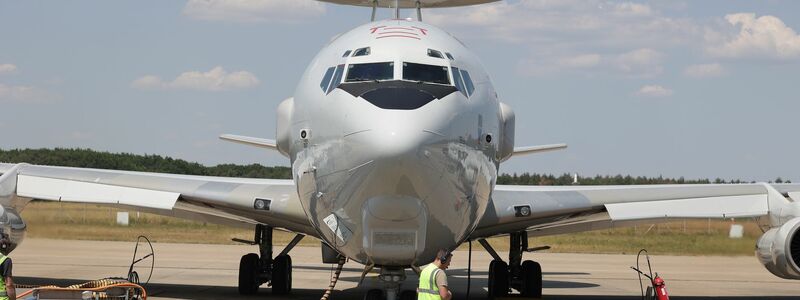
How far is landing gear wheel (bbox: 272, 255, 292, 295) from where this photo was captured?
65.5ft

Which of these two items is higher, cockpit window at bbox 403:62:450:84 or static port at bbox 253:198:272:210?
cockpit window at bbox 403:62:450:84

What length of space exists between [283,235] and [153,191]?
999 inches

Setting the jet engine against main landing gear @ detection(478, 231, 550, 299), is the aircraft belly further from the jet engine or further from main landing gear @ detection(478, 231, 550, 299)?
the jet engine


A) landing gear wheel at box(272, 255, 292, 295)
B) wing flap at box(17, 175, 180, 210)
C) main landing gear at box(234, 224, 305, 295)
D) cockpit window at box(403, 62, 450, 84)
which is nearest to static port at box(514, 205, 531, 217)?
cockpit window at box(403, 62, 450, 84)

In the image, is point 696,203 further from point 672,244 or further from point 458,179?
point 672,244

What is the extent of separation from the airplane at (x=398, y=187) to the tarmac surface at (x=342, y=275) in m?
2.04

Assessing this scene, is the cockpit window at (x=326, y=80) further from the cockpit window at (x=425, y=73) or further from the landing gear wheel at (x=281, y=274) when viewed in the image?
the landing gear wheel at (x=281, y=274)

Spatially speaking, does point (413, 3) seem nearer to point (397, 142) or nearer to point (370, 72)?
point (370, 72)

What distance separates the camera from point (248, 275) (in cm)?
1977

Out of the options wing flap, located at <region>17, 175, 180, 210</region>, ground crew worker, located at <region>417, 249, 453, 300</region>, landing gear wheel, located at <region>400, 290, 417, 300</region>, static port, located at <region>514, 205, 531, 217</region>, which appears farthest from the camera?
wing flap, located at <region>17, 175, 180, 210</region>

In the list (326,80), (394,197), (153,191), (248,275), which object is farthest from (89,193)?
(394,197)

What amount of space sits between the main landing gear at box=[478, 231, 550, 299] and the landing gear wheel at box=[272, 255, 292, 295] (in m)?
3.43

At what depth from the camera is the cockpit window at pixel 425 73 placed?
1338cm

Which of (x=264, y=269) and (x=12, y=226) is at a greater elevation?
(x=12, y=226)
